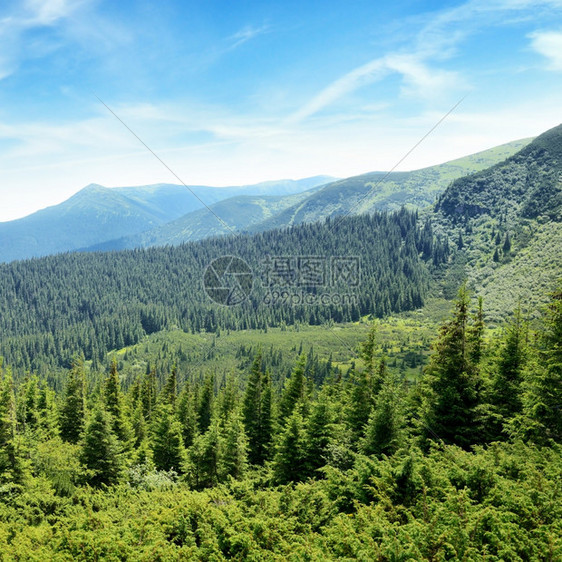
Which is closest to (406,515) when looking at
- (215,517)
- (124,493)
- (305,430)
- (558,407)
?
(215,517)

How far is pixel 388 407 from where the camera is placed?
22.0 metres

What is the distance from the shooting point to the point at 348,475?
19.1 metres

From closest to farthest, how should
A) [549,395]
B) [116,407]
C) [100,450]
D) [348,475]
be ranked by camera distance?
[549,395] < [348,475] < [100,450] < [116,407]

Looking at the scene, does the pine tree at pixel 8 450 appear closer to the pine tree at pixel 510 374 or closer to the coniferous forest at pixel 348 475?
the coniferous forest at pixel 348 475

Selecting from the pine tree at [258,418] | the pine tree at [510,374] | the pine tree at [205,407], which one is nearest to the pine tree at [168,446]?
the pine tree at [258,418]

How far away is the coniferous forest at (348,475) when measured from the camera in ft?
37.5

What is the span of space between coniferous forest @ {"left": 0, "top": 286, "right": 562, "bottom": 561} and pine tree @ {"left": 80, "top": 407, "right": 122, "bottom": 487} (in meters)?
0.11

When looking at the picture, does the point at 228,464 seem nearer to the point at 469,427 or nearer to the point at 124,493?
the point at 124,493

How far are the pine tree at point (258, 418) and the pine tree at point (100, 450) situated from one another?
14357 mm

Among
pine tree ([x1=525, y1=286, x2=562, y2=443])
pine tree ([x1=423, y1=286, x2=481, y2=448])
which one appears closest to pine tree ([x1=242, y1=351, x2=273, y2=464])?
pine tree ([x1=423, y1=286, x2=481, y2=448])

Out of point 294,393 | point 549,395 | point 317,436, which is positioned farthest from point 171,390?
point 549,395

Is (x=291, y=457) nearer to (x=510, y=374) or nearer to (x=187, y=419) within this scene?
(x=510, y=374)

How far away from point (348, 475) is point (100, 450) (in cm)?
2403

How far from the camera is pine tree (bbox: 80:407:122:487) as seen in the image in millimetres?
31953
